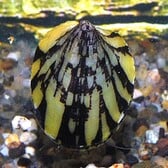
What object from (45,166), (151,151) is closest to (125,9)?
(151,151)

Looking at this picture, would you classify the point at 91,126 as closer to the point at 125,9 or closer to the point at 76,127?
the point at 76,127

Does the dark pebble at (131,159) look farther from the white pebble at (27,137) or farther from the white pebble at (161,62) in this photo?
the white pebble at (161,62)

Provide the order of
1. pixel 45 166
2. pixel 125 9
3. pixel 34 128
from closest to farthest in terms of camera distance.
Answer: pixel 45 166
pixel 34 128
pixel 125 9

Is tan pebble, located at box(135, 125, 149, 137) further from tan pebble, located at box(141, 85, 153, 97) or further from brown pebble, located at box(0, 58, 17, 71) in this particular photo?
brown pebble, located at box(0, 58, 17, 71)

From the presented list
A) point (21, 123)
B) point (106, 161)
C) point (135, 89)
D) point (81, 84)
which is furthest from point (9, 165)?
point (135, 89)

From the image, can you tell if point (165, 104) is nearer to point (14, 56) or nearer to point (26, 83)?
point (26, 83)

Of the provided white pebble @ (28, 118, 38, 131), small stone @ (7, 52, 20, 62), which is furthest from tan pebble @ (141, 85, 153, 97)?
small stone @ (7, 52, 20, 62)
